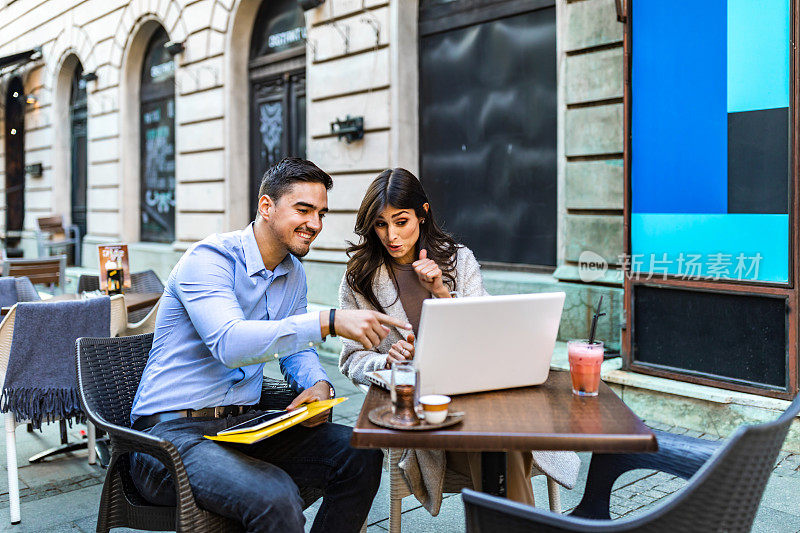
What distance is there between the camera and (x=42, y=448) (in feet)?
14.9

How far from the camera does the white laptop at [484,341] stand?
6.67ft

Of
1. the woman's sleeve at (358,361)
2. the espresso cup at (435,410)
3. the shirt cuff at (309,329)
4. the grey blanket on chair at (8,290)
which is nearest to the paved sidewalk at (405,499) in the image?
the woman's sleeve at (358,361)

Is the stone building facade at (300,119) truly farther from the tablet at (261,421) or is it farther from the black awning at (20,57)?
the tablet at (261,421)

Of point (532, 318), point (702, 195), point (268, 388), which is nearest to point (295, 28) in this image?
point (702, 195)

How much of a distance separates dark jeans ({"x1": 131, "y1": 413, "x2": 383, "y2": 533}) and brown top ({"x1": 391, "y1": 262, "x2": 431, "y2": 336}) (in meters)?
0.70

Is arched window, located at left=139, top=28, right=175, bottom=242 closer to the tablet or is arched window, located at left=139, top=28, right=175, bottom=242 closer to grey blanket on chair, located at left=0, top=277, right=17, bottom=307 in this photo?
grey blanket on chair, located at left=0, top=277, right=17, bottom=307

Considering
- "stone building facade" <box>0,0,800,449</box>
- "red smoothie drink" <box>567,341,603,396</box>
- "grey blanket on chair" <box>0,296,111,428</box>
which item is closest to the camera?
"red smoothie drink" <box>567,341,603,396</box>

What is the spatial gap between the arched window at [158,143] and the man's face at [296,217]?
9.96 meters

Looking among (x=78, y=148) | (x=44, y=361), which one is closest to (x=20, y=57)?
(x=78, y=148)

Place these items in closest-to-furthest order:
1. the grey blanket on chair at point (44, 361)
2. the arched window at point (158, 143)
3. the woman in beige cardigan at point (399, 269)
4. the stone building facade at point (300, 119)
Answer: the woman in beige cardigan at point (399, 269), the grey blanket on chair at point (44, 361), the stone building facade at point (300, 119), the arched window at point (158, 143)

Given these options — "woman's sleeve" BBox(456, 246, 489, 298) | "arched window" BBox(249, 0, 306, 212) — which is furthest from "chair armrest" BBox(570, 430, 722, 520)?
"arched window" BBox(249, 0, 306, 212)

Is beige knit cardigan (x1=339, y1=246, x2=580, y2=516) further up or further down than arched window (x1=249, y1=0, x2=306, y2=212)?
further down

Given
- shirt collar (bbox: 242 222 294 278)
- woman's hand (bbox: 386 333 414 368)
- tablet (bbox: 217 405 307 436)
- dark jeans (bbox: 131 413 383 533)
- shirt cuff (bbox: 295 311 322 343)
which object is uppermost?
shirt collar (bbox: 242 222 294 278)

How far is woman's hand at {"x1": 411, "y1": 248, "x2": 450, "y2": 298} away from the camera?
9.82 ft
